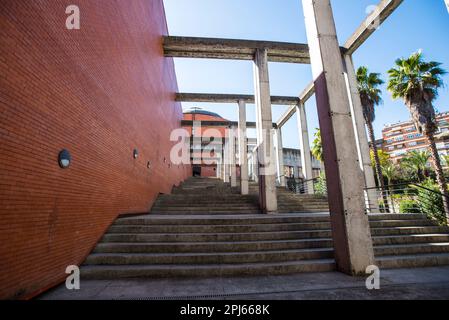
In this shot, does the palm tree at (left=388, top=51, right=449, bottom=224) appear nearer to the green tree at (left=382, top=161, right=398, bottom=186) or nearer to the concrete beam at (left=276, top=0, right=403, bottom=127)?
the concrete beam at (left=276, top=0, right=403, bottom=127)

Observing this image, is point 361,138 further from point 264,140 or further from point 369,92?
point 369,92

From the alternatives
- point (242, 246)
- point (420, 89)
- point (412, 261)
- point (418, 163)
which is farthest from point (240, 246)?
point (418, 163)

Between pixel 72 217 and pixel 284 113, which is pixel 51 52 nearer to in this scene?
→ pixel 72 217

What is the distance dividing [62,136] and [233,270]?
398 cm

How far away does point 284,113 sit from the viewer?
16031 mm

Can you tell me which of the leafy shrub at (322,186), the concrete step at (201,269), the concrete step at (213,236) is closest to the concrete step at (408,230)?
the concrete step at (213,236)

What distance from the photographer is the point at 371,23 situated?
870cm

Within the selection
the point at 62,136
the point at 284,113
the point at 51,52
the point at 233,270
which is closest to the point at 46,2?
the point at 51,52

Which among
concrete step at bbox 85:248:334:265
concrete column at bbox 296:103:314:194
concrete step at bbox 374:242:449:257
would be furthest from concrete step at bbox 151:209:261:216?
concrete column at bbox 296:103:314:194

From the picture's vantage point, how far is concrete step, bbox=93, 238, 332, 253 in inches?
184

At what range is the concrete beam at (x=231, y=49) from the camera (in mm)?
9766

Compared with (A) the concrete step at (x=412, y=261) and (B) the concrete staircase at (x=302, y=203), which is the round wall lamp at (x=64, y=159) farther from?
(B) the concrete staircase at (x=302, y=203)

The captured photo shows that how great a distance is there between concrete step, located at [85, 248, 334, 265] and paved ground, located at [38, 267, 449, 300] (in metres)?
0.59

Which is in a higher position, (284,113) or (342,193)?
(284,113)
